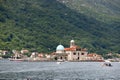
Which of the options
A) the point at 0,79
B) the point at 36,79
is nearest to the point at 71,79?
the point at 36,79

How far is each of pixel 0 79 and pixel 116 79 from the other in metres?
31.7

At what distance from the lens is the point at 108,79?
13050 centimetres

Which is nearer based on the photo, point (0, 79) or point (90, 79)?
point (0, 79)

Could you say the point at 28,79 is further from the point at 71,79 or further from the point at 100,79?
the point at 100,79

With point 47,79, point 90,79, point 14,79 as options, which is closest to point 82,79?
point 90,79

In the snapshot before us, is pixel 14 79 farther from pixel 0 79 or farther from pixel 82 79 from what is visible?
pixel 82 79

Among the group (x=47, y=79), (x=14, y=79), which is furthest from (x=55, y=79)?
(x=14, y=79)

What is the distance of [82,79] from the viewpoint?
130125mm

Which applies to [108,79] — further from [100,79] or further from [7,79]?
[7,79]

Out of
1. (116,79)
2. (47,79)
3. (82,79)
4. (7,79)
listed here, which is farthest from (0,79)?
(116,79)

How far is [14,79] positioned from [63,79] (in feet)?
45.2

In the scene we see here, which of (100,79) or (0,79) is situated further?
(100,79)

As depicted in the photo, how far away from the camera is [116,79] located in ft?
427

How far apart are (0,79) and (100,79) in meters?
27.7
